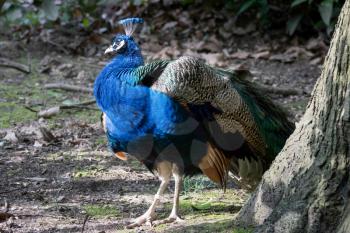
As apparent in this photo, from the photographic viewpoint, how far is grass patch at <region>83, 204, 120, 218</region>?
4.20 metres

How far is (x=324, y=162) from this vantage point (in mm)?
3240

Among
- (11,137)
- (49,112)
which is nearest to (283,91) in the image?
(49,112)

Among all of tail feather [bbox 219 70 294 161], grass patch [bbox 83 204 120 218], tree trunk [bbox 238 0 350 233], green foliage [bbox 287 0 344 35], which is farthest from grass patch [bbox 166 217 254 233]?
green foliage [bbox 287 0 344 35]

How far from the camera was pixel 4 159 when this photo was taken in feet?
17.6

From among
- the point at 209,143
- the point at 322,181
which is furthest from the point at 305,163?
the point at 209,143

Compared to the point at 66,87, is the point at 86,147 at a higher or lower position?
lower

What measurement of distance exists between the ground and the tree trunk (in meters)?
0.37

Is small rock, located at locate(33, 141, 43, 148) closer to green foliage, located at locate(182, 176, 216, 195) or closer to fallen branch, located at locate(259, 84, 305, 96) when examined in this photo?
green foliage, located at locate(182, 176, 216, 195)

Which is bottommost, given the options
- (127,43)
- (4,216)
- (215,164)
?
(4,216)

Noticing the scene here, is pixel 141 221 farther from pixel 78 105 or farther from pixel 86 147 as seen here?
Answer: pixel 78 105

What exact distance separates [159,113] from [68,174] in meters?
1.30

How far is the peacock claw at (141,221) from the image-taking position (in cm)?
400

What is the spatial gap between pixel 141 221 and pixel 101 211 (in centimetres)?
33

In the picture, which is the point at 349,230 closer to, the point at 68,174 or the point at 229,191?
the point at 229,191
